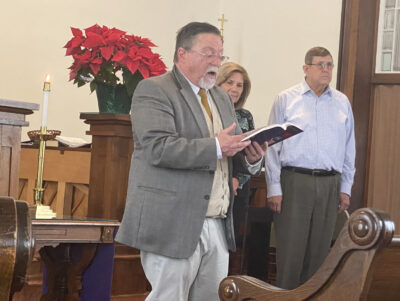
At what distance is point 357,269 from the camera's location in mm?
1602

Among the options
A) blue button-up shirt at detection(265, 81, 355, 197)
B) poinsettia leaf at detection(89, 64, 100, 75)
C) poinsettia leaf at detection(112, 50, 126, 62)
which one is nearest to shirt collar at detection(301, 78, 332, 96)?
blue button-up shirt at detection(265, 81, 355, 197)

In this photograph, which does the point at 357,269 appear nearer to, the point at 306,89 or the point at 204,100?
the point at 204,100

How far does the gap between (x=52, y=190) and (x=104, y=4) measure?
252cm

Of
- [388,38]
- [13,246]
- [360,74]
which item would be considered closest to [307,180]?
[360,74]

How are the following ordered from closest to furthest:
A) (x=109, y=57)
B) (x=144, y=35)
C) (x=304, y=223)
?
(x=109, y=57) < (x=304, y=223) < (x=144, y=35)

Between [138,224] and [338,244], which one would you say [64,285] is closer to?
[138,224]

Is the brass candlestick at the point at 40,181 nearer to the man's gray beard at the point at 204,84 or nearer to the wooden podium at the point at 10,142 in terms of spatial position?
the wooden podium at the point at 10,142

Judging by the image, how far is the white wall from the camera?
6777 mm

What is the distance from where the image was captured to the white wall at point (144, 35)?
22.2 feet

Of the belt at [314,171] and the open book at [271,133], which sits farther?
the belt at [314,171]

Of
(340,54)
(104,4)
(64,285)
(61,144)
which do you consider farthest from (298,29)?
(64,285)

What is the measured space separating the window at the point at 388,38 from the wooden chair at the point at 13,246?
5471 millimetres

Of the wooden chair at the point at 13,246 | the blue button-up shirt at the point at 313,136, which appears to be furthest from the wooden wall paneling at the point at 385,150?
the wooden chair at the point at 13,246

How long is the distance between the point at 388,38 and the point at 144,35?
7.69ft
